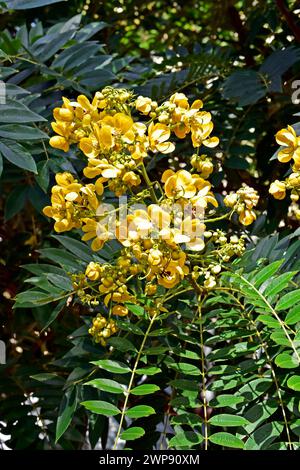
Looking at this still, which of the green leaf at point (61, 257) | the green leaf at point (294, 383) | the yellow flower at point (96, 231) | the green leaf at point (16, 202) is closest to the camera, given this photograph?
the green leaf at point (294, 383)

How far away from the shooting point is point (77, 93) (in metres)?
1.62

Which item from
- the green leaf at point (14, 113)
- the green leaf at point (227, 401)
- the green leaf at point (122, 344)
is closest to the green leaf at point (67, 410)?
the green leaf at point (122, 344)

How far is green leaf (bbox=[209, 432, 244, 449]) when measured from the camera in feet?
3.18

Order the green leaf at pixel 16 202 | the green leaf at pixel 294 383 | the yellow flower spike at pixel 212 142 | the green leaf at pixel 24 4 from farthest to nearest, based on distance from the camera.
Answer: the green leaf at pixel 16 202
the green leaf at pixel 24 4
the yellow flower spike at pixel 212 142
the green leaf at pixel 294 383

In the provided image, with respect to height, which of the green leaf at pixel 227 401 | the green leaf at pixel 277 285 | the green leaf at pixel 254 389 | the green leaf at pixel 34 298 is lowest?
the green leaf at pixel 227 401

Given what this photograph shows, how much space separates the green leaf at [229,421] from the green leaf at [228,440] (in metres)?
0.02

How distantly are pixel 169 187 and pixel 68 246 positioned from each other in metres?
0.35

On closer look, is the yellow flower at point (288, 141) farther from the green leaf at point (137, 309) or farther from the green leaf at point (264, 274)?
the green leaf at point (137, 309)

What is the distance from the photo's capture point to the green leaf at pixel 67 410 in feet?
3.95

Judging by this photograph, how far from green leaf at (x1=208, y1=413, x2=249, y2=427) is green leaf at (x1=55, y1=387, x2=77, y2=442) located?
0.30 m

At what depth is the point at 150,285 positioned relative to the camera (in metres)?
1.10

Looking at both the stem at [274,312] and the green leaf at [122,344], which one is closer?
the stem at [274,312]
